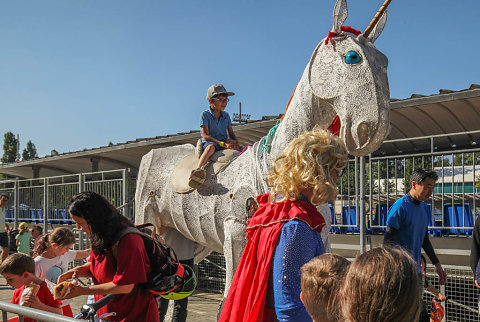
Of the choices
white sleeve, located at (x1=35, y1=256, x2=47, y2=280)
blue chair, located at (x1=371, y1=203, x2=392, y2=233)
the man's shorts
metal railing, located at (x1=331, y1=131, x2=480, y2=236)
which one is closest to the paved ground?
the man's shorts

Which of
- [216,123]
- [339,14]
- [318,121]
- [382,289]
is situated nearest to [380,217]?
[216,123]

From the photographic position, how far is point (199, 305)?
26.8ft

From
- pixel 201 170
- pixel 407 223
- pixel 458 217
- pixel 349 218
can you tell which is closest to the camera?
pixel 407 223

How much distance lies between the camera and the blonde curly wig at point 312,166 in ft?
6.55

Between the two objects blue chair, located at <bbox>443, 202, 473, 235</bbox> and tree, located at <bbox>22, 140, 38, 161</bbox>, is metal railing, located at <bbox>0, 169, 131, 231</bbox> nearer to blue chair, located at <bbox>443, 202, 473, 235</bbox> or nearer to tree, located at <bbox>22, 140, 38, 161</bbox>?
blue chair, located at <bbox>443, 202, 473, 235</bbox>

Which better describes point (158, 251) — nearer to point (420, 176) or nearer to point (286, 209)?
point (286, 209)

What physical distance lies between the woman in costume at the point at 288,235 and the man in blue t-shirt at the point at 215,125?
8.72 feet

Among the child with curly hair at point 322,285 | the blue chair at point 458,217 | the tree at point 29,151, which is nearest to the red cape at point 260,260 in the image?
the child with curly hair at point 322,285

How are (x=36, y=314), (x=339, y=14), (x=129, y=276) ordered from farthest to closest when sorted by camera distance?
1. (x=339, y=14)
2. (x=129, y=276)
3. (x=36, y=314)

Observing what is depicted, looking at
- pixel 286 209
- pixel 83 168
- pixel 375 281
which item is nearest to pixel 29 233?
pixel 83 168

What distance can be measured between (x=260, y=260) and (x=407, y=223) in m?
2.62

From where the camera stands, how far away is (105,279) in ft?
9.39

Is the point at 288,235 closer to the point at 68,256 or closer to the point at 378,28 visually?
the point at 378,28

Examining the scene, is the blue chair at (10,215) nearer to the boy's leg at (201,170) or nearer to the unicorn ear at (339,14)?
the boy's leg at (201,170)
